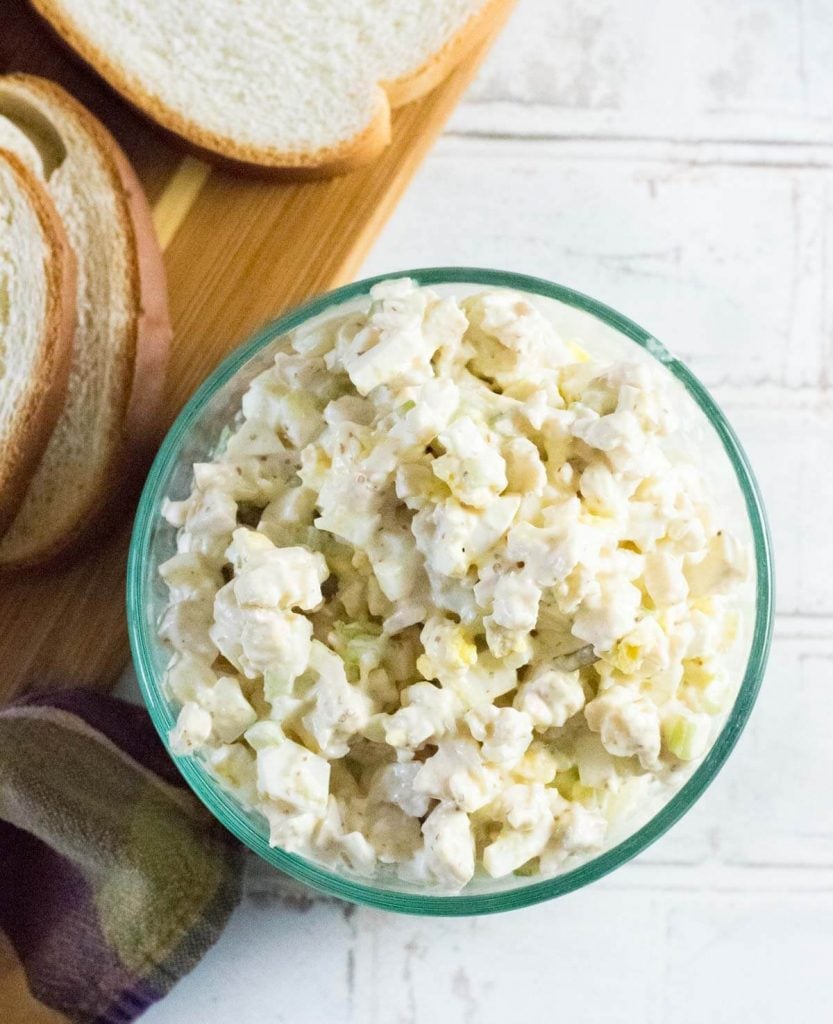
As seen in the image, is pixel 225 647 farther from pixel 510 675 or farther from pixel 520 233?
pixel 520 233

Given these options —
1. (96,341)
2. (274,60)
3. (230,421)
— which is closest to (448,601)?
(230,421)

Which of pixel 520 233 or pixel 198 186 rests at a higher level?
pixel 198 186

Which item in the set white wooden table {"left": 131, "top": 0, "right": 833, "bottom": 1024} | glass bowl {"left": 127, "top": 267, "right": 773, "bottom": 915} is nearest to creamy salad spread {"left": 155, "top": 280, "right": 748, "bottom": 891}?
glass bowl {"left": 127, "top": 267, "right": 773, "bottom": 915}

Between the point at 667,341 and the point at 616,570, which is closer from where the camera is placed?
the point at 616,570

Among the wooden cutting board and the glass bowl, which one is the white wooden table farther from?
the glass bowl

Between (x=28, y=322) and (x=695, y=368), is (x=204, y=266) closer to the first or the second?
(x=28, y=322)

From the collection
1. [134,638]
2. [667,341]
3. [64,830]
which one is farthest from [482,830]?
[667,341]
